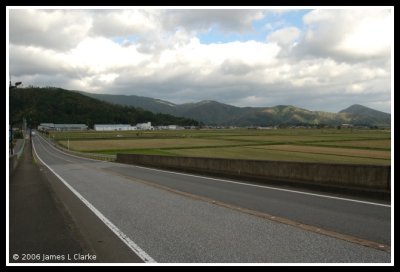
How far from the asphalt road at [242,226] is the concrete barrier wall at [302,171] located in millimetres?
1353

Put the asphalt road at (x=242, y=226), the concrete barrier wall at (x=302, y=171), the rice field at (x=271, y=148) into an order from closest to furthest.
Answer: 1. the asphalt road at (x=242, y=226)
2. the concrete barrier wall at (x=302, y=171)
3. the rice field at (x=271, y=148)

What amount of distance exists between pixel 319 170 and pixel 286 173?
2.01 metres

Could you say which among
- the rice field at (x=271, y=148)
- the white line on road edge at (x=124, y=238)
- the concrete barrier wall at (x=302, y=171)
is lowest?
the rice field at (x=271, y=148)

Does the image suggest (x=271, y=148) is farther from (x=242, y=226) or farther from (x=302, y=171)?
(x=242, y=226)

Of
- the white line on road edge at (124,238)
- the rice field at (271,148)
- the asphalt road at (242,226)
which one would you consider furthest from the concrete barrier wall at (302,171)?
the rice field at (271,148)

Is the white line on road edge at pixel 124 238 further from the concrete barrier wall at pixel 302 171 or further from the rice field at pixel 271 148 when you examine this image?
the rice field at pixel 271 148

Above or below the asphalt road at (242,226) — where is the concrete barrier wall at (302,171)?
above

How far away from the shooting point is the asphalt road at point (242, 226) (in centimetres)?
663

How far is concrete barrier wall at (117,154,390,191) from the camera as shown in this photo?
12505mm

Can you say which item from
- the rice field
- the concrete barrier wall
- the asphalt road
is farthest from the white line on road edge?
the rice field

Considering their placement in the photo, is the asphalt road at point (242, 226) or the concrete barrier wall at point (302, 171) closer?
the asphalt road at point (242, 226)

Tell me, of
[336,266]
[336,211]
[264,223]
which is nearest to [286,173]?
[336,211]

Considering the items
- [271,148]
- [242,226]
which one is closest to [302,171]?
[242,226]

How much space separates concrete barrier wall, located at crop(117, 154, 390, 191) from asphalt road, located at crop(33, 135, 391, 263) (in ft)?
4.44
